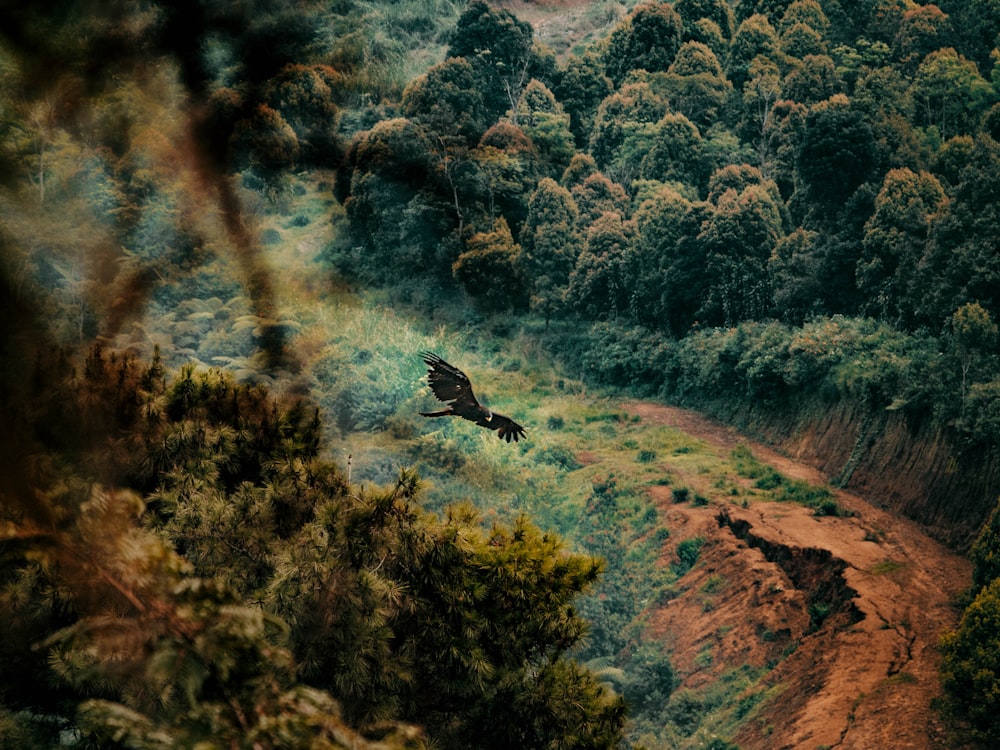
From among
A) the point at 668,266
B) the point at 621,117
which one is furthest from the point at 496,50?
the point at 668,266

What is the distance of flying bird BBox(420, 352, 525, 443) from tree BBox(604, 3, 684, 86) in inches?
804

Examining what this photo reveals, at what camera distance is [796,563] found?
16.3 m

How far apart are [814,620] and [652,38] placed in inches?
672

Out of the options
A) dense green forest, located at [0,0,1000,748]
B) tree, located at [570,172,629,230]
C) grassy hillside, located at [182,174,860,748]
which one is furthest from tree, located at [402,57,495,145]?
grassy hillside, located at [182,174,860,748]

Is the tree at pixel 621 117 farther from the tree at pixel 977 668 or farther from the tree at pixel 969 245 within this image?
the tree at pixel 977 668

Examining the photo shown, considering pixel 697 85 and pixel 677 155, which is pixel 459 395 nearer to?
pixel 677 155

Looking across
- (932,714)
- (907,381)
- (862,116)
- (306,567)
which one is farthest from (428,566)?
(862,116)

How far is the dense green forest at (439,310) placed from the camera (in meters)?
7.14

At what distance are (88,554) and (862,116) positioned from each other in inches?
785

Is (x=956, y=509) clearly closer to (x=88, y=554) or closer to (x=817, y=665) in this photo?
(x=817, y=665)

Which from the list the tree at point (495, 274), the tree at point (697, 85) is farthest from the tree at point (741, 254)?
the tree at point (697, 85)

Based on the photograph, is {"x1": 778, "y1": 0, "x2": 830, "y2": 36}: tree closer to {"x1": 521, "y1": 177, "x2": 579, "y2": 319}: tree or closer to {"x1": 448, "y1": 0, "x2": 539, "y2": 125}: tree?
{"x1": 448, "y1": 0, "x2": 539, "y2": 125}: tree

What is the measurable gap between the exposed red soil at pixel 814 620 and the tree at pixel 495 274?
24.3 feet

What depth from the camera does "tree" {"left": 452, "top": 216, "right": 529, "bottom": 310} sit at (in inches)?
966
